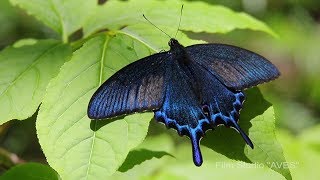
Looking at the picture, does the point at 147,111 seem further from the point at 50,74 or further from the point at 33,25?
the point at 33,25

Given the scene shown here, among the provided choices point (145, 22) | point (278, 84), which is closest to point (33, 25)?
point (278, 84)

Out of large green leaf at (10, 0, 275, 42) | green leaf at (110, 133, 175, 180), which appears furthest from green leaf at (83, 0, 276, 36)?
green leaf at (110, 133, 175, 180)

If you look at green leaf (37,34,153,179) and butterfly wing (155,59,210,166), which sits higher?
green leaf (37,34,153,179)

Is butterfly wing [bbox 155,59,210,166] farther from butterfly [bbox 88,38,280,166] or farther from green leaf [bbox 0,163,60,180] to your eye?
green leaf [bbox 0,163,60,180]

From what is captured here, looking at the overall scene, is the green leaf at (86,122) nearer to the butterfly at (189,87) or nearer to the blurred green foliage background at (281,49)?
the butterfly at (189,87)

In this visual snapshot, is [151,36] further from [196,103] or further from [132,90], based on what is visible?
[196,103]

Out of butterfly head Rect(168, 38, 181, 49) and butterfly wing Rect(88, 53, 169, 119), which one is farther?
butterfly head Rect(168, 38, 181, 49)
